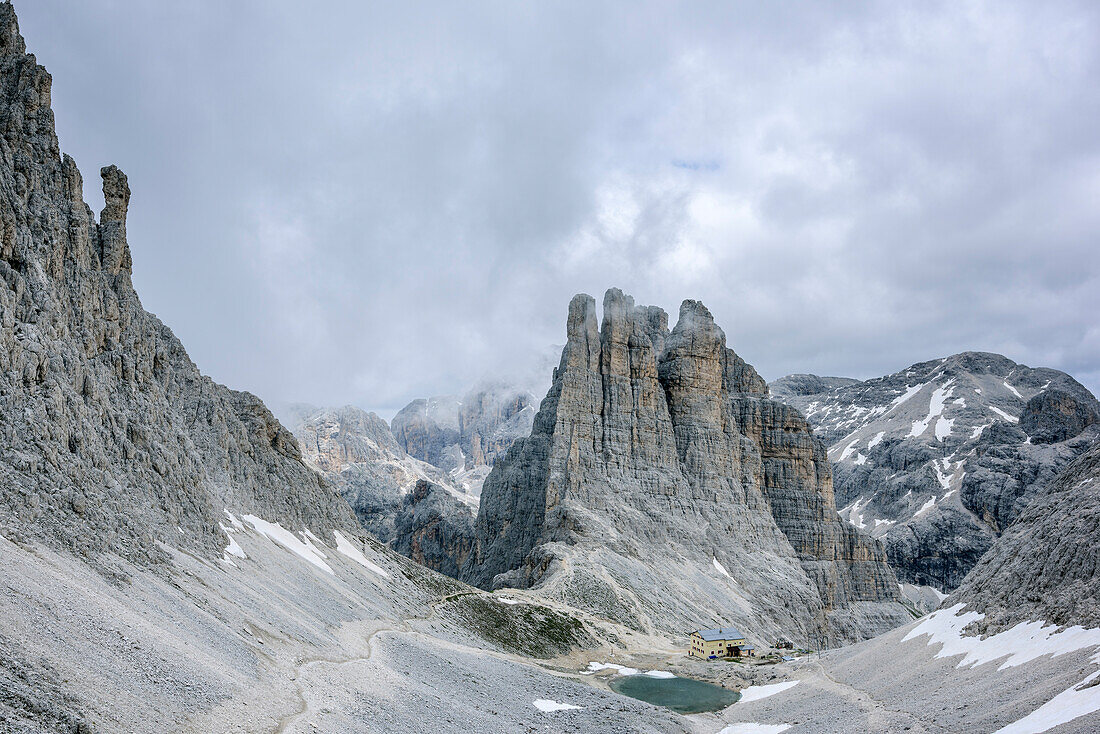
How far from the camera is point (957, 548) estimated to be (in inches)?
7707

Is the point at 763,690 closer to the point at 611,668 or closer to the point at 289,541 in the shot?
the point at 611,668

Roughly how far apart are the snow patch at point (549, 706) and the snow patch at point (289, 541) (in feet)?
88.9

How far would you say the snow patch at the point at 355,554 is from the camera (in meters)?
79.7

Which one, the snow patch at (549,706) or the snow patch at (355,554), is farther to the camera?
the snow patch at (355,554)

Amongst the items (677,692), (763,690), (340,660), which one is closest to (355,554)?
(677,692)

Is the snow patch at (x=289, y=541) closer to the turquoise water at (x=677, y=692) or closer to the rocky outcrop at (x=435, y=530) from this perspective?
the turquoise water at (x=677, y=692)

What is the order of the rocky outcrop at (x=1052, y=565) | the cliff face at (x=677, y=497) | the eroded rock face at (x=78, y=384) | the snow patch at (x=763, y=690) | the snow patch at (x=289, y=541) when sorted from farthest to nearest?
the cliff face at (x=677, y=497)
the snow patch at (x=289, y=541)
the snow patch at (x=763, y=690)
the rocky outcrop at (x=1052, y=565)
the eroded rock face at (x=78, y=384)

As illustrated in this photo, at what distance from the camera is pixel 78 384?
1859 inches

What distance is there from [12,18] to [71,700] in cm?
5278

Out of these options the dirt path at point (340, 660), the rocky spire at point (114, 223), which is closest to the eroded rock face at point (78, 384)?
the rocky spire at point (114, 223)

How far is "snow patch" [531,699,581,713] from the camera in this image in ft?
161

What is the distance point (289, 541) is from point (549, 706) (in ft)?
113

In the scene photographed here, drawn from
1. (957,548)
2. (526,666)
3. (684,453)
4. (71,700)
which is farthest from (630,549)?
(957,548)

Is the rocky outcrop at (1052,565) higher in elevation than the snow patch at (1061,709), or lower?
higher
